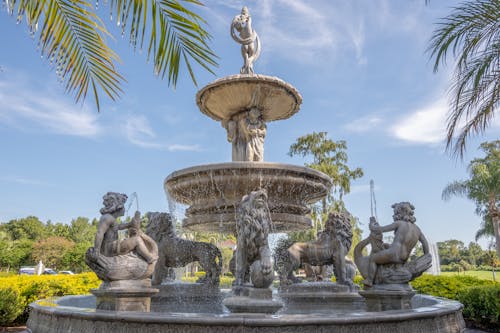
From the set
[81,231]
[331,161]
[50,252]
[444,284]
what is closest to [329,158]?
[331,161]

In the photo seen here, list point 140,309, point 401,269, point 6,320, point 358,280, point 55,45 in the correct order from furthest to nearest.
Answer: point 358,280 < point 6,320 < point 401,269 < point 140,309 < point 55,45

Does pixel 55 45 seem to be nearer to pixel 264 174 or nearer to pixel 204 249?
pixel 264 174

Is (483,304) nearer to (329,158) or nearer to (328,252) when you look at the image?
(328,252)

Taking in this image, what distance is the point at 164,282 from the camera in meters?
7.25

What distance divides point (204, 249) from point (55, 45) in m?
4.80

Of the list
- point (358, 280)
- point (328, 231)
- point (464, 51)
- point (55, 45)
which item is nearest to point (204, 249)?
point (328, 231)

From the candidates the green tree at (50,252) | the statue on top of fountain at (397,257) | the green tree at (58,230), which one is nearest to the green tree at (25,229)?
the green tree at (58,230)

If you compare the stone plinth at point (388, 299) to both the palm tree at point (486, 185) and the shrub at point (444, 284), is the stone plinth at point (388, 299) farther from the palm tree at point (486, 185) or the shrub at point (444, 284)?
the palm tree at point (486, 185)

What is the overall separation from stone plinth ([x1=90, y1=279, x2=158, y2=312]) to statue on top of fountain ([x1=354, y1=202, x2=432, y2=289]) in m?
3.03

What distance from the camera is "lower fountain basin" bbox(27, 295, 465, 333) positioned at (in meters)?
3.72

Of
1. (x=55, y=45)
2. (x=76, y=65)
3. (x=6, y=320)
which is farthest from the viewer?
(x=6, y=320)

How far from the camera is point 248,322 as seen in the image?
12.2 ft

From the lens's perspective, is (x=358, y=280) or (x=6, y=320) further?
(x=358, y=280)

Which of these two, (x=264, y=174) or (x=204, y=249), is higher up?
(x=264, y=174)
